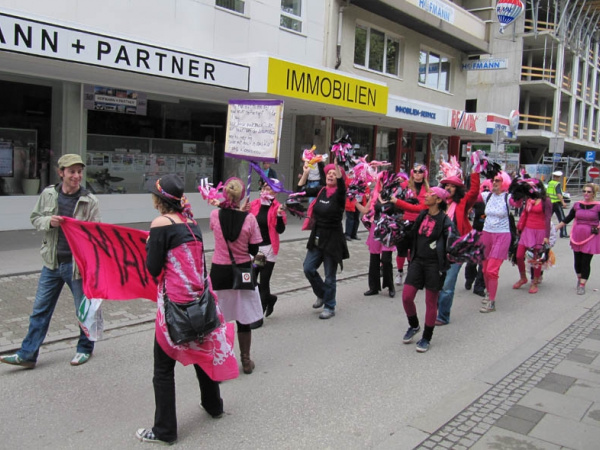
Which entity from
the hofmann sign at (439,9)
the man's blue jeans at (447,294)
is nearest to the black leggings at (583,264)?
the man's blue jeans at (447,294)

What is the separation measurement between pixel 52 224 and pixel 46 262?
0.46m

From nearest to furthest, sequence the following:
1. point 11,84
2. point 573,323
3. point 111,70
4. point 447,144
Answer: point 573,323 → point 111,70 → point 11,84 → point 447,144

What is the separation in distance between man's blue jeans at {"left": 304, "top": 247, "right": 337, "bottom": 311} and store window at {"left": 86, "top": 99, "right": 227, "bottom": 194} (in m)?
7.40

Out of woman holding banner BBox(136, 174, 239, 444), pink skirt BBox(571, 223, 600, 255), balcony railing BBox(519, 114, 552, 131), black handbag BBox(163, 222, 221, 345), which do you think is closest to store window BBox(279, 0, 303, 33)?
pink skirt BBox(571, 223, 600, 255)

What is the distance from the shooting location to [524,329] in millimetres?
6703

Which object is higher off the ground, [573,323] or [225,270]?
[225,270]

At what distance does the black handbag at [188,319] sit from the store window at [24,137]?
9021 mm

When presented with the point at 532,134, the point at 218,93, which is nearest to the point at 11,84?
the point at 218,93

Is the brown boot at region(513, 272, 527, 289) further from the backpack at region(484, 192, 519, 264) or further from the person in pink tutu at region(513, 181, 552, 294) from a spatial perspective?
the backpack at region(484, 192, 519, 264)

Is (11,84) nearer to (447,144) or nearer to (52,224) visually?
(52,224)

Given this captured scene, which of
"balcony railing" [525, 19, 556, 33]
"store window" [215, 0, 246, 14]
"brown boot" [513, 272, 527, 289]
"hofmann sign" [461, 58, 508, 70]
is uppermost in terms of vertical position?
"balcony railing" [525, 19, 556, 33]

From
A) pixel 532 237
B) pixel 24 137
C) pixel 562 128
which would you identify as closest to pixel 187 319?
pixel 532 237

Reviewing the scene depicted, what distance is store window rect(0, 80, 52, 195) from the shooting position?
1100 cm

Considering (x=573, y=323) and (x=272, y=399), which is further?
(x=573, y=323)
